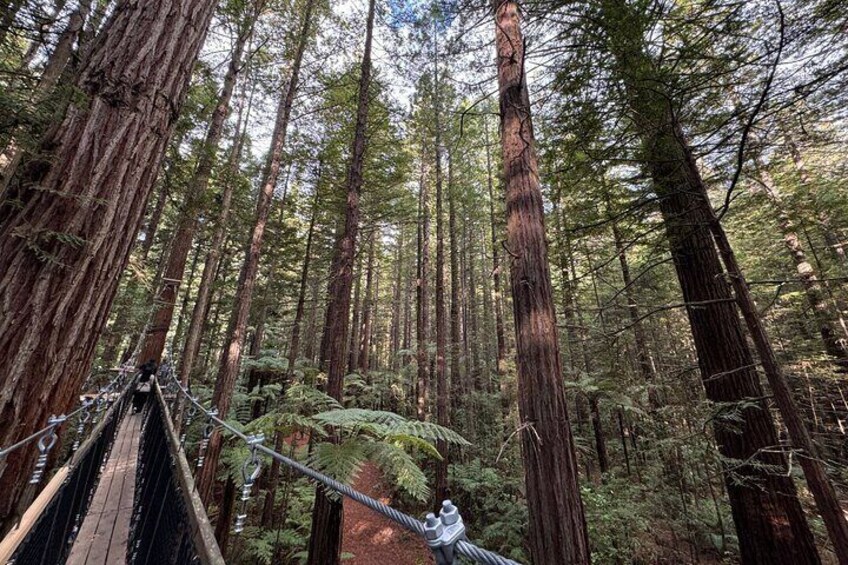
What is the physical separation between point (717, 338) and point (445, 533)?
5336 mm

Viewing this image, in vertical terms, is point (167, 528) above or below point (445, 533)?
below

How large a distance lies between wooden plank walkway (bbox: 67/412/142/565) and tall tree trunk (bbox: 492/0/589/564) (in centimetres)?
342

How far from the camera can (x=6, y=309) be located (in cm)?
143

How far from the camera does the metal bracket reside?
2.26ft

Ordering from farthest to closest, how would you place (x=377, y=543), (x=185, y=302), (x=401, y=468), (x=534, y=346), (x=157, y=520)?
(x=185, y=302), (x=377, y=543), (x=401, y=468), (x=534, y=346), (x=157, y=520)

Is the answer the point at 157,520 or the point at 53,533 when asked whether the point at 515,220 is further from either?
the point at 53,533

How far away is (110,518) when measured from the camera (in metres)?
3.24

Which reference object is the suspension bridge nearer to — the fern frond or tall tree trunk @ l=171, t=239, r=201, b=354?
the fern frond

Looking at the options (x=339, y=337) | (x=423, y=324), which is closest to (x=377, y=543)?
A: (x=423, y=324)

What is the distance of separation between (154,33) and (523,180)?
3.02 m

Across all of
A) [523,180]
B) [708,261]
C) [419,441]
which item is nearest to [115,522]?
[419,441]

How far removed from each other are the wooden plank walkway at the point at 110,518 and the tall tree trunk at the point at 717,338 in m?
5.41

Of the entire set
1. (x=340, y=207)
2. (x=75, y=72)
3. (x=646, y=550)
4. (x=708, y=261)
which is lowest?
(x=646, y=550)

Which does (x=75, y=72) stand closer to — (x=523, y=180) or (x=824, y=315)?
(x=523, y=180)
